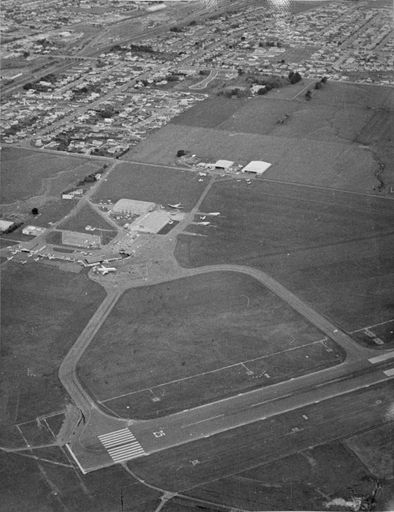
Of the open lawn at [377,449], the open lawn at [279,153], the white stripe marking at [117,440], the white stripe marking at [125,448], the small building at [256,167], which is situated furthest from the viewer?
the small building at [256,167]

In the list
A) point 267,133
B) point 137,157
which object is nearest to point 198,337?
point 137,157

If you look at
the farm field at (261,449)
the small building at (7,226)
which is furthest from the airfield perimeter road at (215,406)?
the small building at (7,226)

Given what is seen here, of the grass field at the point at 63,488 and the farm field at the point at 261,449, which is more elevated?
the grass field at the point at 63,488

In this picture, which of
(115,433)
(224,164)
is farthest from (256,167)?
(115,433)

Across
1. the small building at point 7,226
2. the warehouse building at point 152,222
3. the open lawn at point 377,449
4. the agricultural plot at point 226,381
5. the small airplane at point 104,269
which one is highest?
A: the small building at point 7,226

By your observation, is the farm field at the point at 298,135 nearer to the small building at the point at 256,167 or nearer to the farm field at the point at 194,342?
the small building at the point at 256,167

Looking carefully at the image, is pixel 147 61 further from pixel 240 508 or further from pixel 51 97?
pixel 240 508

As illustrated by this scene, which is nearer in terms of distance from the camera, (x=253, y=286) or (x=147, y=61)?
(x=253, y=286)
